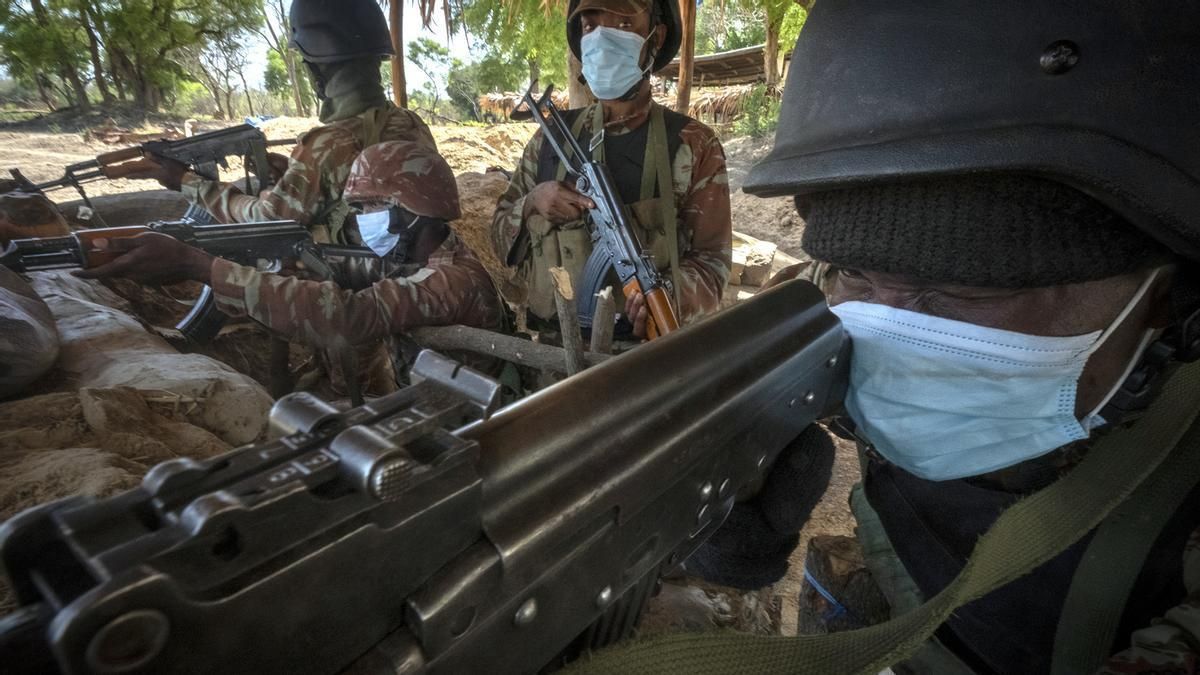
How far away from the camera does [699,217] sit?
3041 mm

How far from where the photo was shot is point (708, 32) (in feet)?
77.3

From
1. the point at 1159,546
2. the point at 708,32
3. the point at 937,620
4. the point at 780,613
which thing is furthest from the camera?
the point at 708,32

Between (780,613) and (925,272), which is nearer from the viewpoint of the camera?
(925,272)

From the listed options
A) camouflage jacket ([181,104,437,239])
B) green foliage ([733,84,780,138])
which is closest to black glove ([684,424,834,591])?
camouflage jacket ([181,104,437,239])

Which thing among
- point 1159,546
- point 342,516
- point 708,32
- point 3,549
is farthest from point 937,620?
point 708,32

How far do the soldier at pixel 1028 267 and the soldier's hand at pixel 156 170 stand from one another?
15.6ft

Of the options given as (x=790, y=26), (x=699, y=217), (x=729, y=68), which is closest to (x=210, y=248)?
(x=699, y=217)

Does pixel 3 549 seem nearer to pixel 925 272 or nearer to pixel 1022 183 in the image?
pixel 925 272

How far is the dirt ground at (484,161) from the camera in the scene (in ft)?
12.0

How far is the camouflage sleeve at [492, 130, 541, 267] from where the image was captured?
10.5ft

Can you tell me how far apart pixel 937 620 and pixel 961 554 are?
518 mm

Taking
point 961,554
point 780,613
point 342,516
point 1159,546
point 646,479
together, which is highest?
point 342,516

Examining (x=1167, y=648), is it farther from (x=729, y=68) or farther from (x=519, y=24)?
(x=729, y=68)

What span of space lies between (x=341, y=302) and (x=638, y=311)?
1.57 metres
